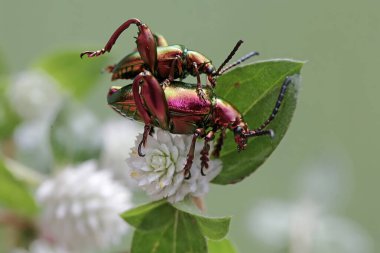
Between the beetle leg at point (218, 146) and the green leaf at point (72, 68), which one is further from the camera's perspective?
the green leaf at point (72, 68)

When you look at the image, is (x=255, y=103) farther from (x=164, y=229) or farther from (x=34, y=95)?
(x=34, y=95)

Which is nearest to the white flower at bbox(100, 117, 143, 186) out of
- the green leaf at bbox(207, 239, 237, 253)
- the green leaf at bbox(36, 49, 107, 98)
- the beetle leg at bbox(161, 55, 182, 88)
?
the green leaf at bbox(36, 49, 107, 98)

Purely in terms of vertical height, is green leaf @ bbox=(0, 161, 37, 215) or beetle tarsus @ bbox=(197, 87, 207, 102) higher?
beetle tarsus @ bbox=(197, 87, 207, 102)

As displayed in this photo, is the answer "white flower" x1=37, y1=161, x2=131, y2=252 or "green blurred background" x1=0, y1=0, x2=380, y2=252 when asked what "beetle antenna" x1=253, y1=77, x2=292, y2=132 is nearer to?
"white flower" x1=37, y1=161, x2=131, y2=252

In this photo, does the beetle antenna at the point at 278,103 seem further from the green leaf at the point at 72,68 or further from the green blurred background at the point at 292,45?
the green blurred background at the point at 292,45

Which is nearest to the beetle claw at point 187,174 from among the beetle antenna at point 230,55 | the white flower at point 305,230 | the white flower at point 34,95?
the beetle antenna at point 230,55

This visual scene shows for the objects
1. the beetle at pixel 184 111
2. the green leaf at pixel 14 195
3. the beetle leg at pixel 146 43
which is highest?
the beetle leg at pixel 146 43

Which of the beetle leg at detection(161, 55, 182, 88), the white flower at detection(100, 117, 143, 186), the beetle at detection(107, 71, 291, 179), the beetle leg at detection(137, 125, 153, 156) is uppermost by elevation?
the beetle leg at detection(161, 55, 182, 88)
